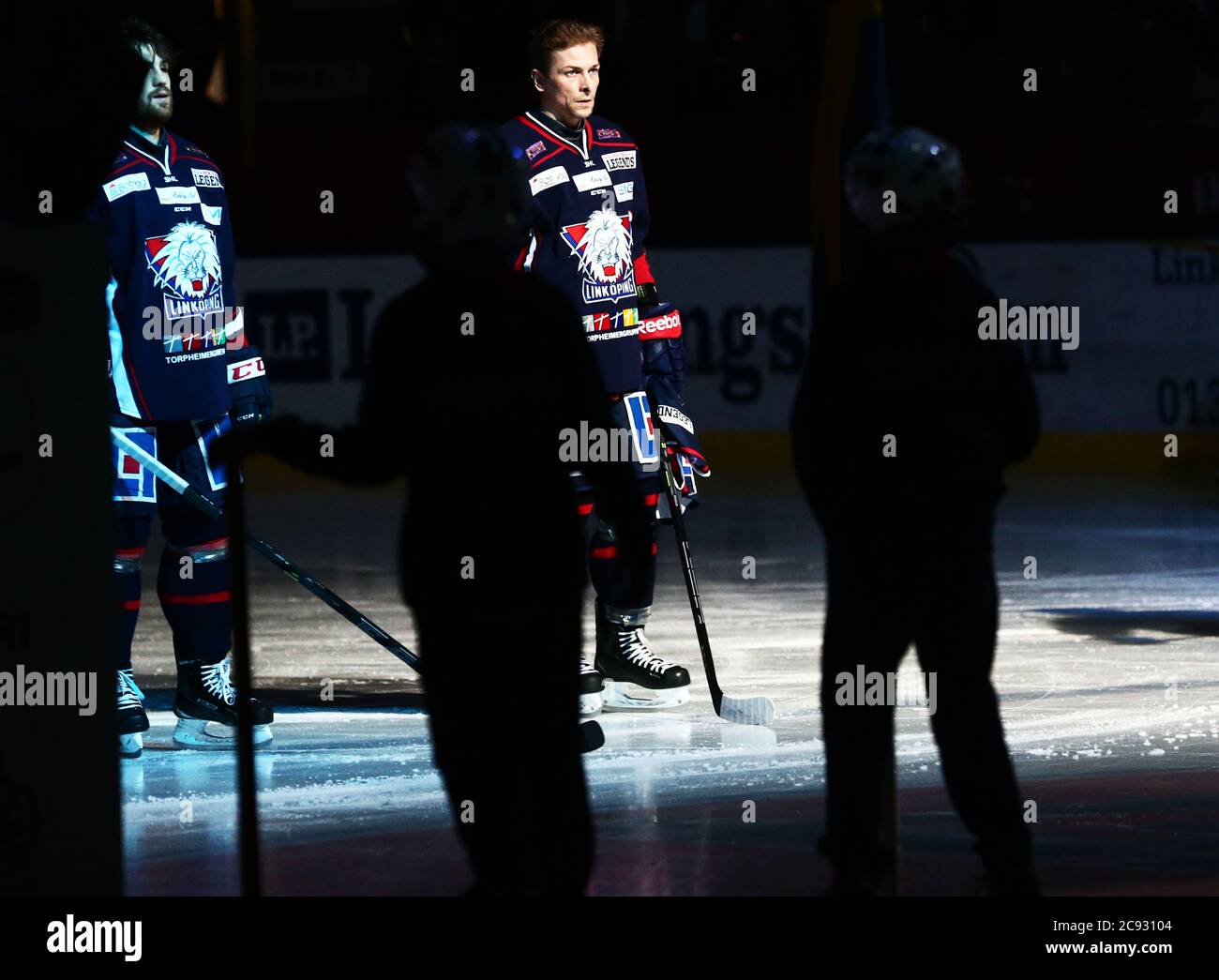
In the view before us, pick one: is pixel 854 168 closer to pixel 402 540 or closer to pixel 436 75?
pixel 402 540

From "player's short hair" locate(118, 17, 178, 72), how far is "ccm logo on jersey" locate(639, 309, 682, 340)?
1.55 metres

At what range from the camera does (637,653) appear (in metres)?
6.21

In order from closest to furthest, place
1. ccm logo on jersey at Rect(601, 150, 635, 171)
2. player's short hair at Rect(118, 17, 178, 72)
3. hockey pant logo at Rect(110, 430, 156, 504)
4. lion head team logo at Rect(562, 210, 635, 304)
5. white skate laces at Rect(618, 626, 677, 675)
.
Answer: player's short hair at Rect(118, 17, 178, 72)
hockey pant logo at Rect(110, 430, 156, 504)
lion head team logo at Rect(562, 210, 635, 304)
ccm logo on jersey at Rect(601, 150, 635, 171)
white skate laces at Rect(618, 626, 677, 675)

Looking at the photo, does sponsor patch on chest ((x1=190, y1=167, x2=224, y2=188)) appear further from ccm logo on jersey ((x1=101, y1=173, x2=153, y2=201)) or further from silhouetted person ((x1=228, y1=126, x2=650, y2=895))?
silhouetted person ((x1=228, y1=126, x2=650, y2=895))

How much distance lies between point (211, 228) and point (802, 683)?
2.30 metres

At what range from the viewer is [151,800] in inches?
200

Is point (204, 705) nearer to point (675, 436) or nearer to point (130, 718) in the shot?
point (130, 718)

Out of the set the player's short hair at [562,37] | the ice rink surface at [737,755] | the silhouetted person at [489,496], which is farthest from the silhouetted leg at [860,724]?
the player's short hair at [562,37]

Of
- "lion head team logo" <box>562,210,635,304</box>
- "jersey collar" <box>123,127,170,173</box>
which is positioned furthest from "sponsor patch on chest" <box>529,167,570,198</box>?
"jersey collar" <box>123,127,170,173</box>

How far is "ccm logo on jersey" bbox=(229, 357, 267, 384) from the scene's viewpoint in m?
5.75

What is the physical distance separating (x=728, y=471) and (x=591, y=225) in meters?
6.58

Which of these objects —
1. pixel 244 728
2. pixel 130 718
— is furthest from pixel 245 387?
pixel 244 728

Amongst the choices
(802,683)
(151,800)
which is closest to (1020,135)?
(802,683)

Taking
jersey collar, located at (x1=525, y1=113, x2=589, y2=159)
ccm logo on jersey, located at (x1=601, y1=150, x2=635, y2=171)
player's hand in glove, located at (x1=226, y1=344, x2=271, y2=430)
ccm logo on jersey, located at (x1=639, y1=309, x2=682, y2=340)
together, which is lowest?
player's hand in glove, located at (x1=226, y1=344, x2=271, y2=430)
